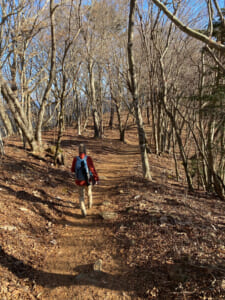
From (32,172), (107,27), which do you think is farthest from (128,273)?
(107,27)

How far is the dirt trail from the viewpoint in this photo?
3.12 m

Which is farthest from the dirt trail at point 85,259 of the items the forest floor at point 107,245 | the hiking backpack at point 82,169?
the hiking backpack at point 82,169

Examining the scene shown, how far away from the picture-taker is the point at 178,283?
2928mm

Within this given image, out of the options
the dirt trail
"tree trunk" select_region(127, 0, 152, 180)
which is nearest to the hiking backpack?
the dirt trail

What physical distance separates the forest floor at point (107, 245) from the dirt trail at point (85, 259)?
2cm

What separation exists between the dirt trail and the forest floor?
0.6 inches

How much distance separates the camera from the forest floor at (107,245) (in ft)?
9.93

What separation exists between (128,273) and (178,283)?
83 centimetres

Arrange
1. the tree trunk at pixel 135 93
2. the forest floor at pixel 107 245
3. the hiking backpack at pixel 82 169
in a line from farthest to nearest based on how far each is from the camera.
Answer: the tree trunk at pixel 135 93 < the hiking backpack at pixel 82 169 < the forest floor at pixel 107 245

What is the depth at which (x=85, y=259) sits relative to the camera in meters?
3.78

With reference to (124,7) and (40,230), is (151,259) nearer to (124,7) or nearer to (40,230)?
(40,230)

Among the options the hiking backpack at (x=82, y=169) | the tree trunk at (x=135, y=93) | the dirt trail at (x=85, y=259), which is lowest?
the dirt trail at (x=85, y=259)

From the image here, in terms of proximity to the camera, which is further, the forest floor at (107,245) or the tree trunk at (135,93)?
the tree trunk at (135,93)

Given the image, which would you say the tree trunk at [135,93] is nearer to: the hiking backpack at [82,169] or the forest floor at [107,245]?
the forest floor at [107,245]
